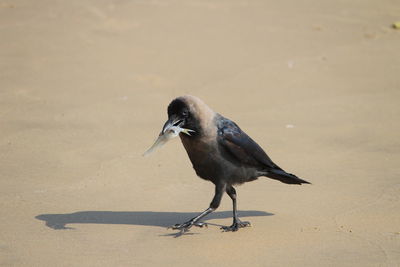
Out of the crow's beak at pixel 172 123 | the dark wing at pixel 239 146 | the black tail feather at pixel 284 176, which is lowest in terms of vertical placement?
the black tail feather at pixel 284 176

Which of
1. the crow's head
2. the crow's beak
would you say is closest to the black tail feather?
the crow's head

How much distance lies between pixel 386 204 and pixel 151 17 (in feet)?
23.9

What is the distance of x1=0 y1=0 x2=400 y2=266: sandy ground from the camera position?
5.31 metres

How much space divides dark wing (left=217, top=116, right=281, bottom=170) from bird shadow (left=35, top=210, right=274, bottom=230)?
1.97 ft

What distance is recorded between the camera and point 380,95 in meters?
9.74

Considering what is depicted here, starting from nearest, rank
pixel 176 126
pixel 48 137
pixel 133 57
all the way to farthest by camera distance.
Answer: pixel 176 126 < pixel 48 137 < pixel 133 57

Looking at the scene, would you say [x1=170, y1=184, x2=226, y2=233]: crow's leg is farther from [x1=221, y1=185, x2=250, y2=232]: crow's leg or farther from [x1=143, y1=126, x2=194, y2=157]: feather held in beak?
[x1=143, y1=126, x2=194, y2=157]: feather held in beak

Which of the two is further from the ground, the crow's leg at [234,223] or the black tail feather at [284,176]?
the black tail feather at [284,176]

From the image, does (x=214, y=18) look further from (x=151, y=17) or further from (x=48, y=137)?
(x=48, y=137)

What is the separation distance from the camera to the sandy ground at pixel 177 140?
17.4 feet

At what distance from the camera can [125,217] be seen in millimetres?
5844

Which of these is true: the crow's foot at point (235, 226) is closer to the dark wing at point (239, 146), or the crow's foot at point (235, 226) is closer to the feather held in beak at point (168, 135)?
the dark wing at point (239, 146)

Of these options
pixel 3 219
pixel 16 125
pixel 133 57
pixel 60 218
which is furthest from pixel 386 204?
pixel 133 57

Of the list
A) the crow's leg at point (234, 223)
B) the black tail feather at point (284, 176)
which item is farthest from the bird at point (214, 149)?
the black tail feather at point (284, 176)
